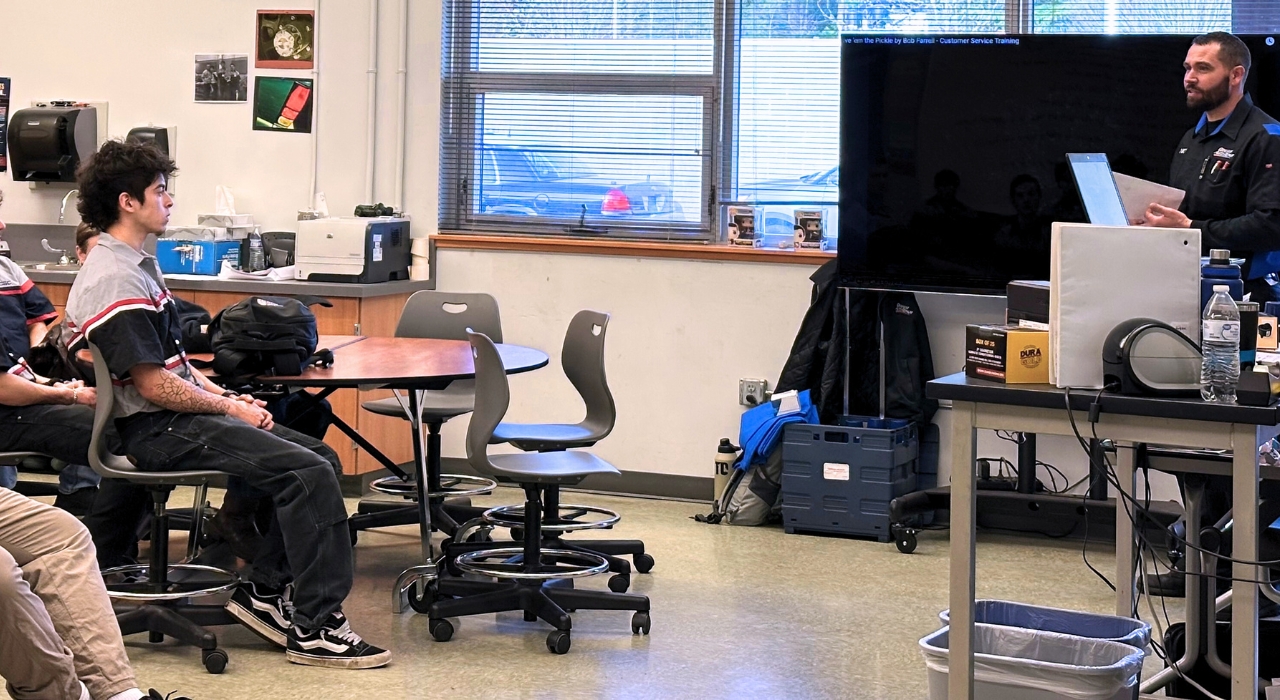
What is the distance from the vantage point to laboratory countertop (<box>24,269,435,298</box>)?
5.79m

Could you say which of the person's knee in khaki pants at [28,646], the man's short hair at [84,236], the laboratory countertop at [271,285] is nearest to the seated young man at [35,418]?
the man's short hair at [84,236]

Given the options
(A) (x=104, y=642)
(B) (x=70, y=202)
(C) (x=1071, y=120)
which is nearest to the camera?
(A) (x=104, y=642)

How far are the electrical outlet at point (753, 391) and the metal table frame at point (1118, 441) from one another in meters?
3.04

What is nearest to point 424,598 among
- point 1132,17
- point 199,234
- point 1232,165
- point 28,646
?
point 28,646

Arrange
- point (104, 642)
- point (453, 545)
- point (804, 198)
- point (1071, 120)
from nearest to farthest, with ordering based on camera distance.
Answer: point (104, 642), point (453, 545), point (1071, 120), point (804, 198)

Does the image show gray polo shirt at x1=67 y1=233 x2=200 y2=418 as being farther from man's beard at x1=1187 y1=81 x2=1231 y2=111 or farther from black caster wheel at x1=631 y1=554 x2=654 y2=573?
man's beard at x1=1187 y1=81 x2=1231 y2=111

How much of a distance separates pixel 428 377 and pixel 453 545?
671 millimetres

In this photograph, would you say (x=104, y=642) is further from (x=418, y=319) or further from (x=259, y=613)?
(x=418, y=319)

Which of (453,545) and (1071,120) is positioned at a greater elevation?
(1071,120)

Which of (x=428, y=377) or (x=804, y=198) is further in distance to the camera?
(x=804, y=198)

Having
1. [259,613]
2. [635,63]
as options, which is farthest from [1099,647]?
[635,63]

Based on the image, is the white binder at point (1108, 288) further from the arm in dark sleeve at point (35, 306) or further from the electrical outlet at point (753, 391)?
the arm in dark sleeve at point (35, 306)

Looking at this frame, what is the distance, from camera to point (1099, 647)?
289 centimetres

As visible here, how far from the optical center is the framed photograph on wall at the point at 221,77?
20.9 ft
